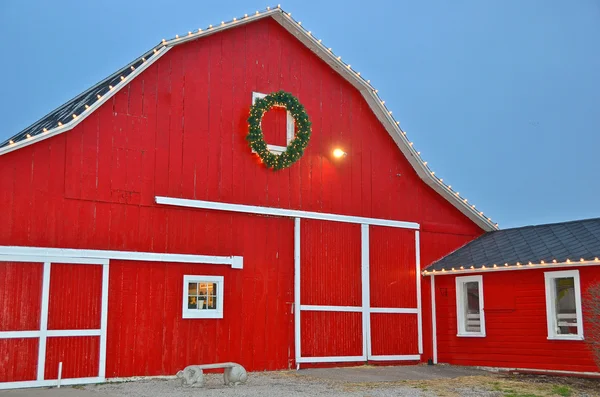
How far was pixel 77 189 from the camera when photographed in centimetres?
1286

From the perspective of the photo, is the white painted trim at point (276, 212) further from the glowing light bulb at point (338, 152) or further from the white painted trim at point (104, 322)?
the white painted trim at point (104, 322)

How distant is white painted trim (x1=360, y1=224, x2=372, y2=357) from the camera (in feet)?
53.0

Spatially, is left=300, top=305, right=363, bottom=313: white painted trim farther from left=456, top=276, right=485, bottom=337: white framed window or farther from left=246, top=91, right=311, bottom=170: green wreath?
left=246, top=91, right=311, bottom=170: green wreath

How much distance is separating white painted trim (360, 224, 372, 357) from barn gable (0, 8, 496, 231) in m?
2.30

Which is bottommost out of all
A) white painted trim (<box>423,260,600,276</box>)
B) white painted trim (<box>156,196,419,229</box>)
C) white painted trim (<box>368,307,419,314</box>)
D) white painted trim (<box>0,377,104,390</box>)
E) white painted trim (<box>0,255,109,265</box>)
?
white painted trim (<box>0,377,104,390</box>)

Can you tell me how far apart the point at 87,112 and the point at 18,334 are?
12.6 ft

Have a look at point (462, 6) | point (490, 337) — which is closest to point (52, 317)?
point (490, 337)


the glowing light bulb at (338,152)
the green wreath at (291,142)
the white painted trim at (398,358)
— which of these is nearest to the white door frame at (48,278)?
the green wreath at (291,142)

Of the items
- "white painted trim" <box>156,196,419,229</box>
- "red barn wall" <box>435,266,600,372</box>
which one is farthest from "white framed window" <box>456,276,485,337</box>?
"white painted trim" <box>156,196,419,229</box>

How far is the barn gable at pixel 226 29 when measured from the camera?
1294cm

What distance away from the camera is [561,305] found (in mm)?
15250

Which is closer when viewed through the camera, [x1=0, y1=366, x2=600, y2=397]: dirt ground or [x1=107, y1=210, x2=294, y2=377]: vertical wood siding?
[x1=0, y1=366, x2=600, y2=397]: dirt ground

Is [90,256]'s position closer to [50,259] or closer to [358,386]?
[50,259]

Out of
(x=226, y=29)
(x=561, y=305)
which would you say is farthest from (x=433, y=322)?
(x=226, y=29)
